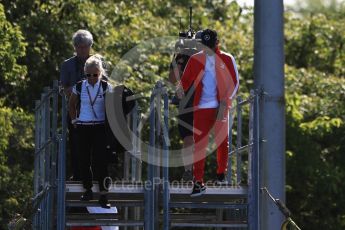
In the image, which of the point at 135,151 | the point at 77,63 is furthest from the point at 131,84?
the point at 77,63

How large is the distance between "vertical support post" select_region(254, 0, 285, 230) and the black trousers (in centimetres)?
161

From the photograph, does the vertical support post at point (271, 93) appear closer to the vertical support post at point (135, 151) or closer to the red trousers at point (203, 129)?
the red trousers at point (203, 129)

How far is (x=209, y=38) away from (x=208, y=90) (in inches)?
20.5

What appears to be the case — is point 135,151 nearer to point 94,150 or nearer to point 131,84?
point 94,150

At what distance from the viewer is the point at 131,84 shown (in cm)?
1778

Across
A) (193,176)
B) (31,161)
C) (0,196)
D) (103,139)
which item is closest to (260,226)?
(193,176)

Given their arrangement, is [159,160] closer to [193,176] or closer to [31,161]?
[193,176]

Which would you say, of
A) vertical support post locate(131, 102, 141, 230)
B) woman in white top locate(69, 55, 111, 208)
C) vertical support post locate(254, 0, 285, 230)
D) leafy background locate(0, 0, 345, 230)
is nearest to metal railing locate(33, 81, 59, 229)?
woman in white top locate(69, 55, 111, 208)

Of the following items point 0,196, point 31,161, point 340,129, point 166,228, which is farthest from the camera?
point 340,129

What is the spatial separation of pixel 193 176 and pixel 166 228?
678mm

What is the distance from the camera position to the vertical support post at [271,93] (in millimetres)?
10945

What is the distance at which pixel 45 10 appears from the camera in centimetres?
1866

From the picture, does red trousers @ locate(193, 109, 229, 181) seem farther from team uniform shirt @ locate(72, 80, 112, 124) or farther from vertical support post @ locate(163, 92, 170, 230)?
team uniform shirt @ locate(72, 80, 112, 124)

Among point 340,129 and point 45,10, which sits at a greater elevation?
point 45,10
